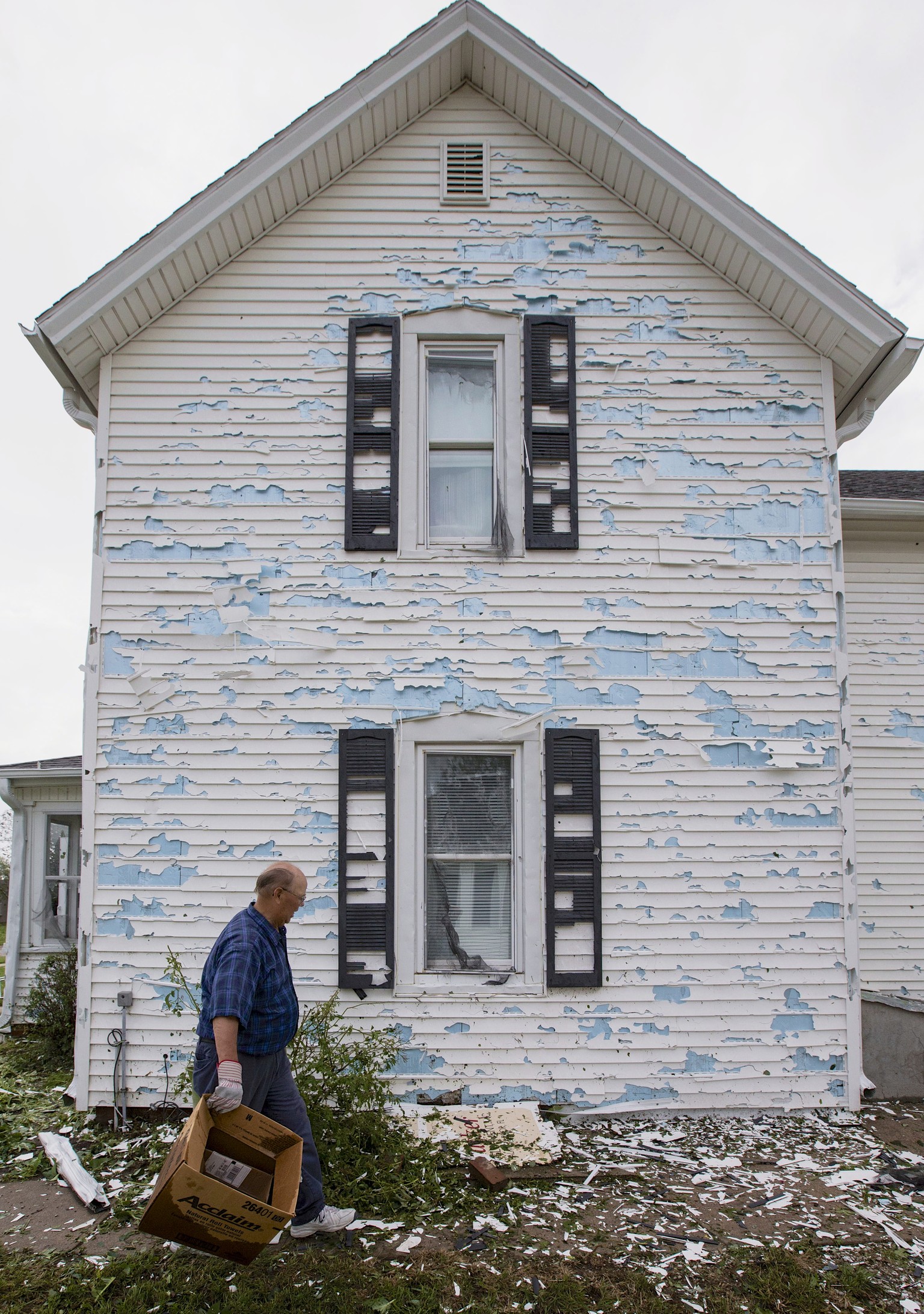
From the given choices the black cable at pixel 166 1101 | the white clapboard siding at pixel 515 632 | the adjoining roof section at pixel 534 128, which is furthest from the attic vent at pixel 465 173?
the black cable at pixel 166 1101

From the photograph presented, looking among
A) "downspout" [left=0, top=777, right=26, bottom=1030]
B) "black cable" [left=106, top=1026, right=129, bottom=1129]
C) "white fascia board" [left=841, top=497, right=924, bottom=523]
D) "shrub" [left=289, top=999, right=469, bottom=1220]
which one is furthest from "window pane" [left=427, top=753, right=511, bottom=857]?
"downspout" [left=0, top=777, right=26, bottom=1030]

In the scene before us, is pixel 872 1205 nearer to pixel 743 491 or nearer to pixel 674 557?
pixel 674 557

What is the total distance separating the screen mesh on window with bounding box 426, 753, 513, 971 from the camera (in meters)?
6.14

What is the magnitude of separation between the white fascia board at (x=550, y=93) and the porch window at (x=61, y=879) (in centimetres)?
552

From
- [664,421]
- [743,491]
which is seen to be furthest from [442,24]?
[743,491]

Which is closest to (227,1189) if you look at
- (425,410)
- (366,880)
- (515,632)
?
(366,880)

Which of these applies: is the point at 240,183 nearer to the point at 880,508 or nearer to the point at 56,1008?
the point at 880,508

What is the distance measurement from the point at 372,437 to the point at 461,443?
0.68 metres

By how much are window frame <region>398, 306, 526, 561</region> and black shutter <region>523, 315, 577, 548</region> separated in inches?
3.2

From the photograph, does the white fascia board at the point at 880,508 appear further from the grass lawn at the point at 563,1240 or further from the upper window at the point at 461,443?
the grass lawn at the point at 563,1240

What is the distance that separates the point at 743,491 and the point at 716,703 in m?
1.60

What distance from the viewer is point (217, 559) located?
6402 mm

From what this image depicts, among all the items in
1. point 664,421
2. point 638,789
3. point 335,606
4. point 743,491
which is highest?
point 664,421

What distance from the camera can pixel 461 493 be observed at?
664 centimetres
